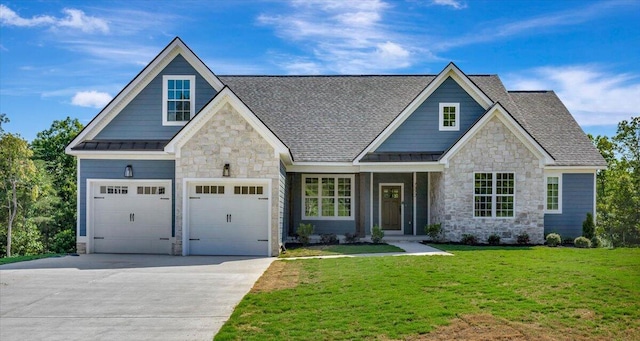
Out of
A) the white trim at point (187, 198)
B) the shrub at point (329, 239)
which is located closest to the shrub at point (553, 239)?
the shrub at point (329, 239)

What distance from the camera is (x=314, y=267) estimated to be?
14602mm

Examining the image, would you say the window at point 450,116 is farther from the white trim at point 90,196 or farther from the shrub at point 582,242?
the white trim at point 90,196

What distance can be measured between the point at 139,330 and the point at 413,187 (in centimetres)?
1529

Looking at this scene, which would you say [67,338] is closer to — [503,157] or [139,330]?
[139,330]

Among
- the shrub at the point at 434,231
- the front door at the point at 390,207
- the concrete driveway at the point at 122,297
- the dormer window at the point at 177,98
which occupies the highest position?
the dormer window at the point at 177,98

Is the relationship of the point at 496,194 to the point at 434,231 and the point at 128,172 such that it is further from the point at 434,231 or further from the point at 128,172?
the point at 128,172

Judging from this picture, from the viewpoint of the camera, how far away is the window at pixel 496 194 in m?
20.3

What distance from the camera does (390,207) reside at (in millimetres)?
23109

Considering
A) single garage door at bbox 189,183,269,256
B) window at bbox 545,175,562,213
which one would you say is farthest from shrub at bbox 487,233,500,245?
single garage door at bbox 189,183,269,256

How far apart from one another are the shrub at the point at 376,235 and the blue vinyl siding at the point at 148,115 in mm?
7740

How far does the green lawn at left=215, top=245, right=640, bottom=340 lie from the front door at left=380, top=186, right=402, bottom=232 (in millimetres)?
8351

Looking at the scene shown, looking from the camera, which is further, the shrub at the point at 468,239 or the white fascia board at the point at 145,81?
the shrub at the point at 468,239

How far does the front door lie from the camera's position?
75.7ft

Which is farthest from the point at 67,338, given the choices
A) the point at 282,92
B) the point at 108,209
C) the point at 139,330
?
the point at 282,92
